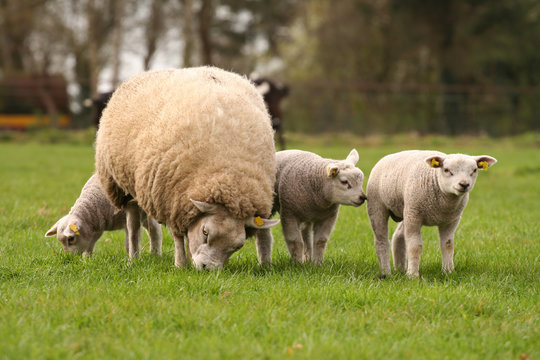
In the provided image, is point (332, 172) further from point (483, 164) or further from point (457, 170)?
point (483, 164)

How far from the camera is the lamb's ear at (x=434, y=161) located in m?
4.80

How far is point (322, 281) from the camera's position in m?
4.65

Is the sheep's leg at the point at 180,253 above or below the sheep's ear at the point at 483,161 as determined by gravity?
below

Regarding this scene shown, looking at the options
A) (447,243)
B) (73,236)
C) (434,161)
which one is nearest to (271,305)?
(434,161)

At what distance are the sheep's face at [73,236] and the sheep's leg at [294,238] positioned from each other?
185 cm

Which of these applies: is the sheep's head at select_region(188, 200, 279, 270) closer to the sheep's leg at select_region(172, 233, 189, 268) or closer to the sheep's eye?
the sheep's leg at select_region(172, 233, 189, 268)

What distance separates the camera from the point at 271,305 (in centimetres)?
402

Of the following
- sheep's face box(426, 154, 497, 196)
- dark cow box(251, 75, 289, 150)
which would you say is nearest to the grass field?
sheep's face box(426, 154, 497, 196)

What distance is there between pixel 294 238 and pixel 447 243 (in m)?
1.27

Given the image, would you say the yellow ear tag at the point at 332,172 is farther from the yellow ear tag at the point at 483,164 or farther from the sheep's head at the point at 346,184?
the yellow ear tag at the point at 483,164

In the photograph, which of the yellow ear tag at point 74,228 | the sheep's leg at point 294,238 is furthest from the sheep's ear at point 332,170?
the yellow ear tag at point 74,228

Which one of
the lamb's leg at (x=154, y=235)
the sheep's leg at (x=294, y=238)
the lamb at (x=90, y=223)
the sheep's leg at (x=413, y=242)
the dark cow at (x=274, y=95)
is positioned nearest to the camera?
the sheep's leg at (x=413, y=242)

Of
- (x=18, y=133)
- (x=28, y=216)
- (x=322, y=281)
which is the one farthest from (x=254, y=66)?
(x=322, y=281)

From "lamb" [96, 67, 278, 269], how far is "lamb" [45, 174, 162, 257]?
63 centimetres
